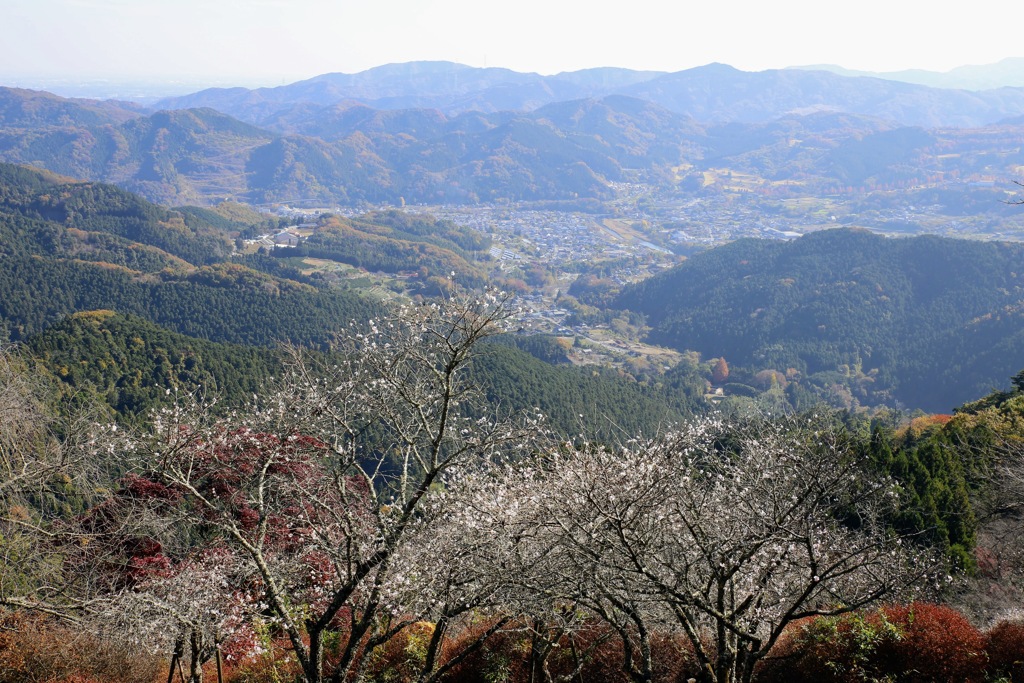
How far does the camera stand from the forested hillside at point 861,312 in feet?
236

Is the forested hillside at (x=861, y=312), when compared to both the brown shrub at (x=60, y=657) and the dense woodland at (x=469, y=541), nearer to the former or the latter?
the dense woodland at (x=469, y=541)

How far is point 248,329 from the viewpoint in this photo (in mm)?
69875

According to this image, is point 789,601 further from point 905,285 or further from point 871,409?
point 905,285

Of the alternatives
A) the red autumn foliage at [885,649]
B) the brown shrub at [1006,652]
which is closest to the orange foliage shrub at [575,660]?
the red autumn foliage at [885,649]

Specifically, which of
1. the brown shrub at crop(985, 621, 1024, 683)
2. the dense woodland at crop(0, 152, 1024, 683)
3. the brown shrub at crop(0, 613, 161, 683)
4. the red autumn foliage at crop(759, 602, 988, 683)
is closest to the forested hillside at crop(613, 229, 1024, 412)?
the dense woodland at crop(0, 152, 1024, 683)

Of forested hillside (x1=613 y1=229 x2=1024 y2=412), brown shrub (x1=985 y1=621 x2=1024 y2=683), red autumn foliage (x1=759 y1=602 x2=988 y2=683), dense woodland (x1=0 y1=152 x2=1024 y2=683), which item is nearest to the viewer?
dense woodland (x1=0 y1=152 x2=1024 y2=683)

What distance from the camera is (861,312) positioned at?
286ft

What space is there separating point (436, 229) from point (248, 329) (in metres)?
88.4

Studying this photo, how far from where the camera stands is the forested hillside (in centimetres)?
7181

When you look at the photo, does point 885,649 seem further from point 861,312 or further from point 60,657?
point 861,312

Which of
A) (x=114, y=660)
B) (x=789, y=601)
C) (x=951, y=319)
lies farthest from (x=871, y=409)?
(x=114, y=660)

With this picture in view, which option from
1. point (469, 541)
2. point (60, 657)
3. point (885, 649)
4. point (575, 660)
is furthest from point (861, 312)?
point (60, 657)

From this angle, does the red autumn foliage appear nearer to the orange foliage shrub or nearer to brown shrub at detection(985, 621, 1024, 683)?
brown shrub at detection(985, 621, 1024, 683)

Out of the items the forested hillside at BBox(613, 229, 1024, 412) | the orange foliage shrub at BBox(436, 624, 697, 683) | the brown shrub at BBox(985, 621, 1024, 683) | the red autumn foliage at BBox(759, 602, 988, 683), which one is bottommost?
the forested hillside at BBox(613, 229, 1024, 412)
